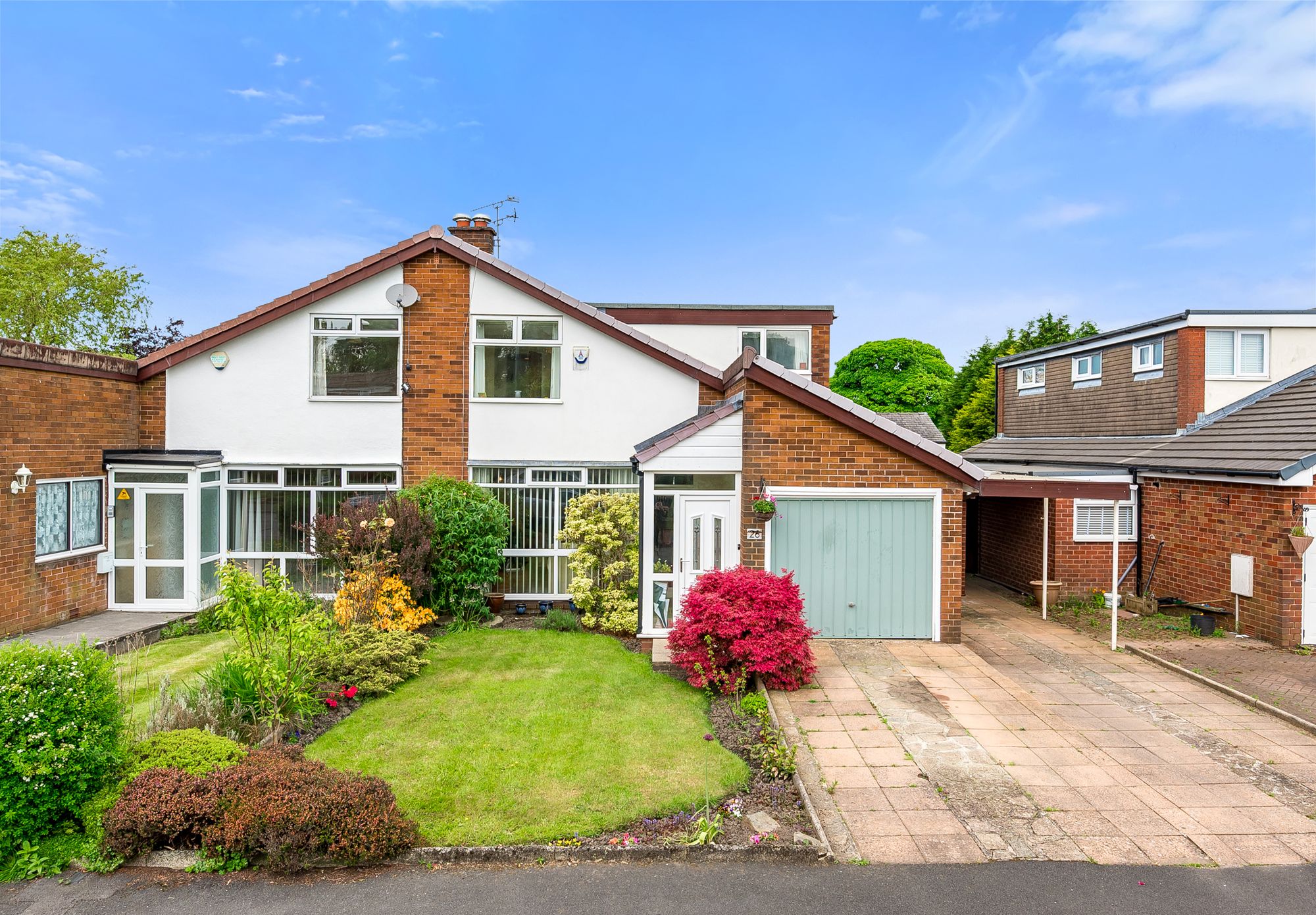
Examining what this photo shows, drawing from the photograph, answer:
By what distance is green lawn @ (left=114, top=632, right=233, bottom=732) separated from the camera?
738 cm

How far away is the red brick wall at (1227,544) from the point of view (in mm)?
10344

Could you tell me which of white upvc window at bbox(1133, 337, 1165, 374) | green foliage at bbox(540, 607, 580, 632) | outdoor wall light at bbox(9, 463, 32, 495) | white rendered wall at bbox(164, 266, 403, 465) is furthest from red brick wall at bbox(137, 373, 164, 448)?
white upvc window at bbox(1133, 337, 1165, 374)

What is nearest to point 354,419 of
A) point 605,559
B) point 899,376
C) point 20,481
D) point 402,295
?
point 402,295

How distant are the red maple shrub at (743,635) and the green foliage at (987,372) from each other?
1123 inches

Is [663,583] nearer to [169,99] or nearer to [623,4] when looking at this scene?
[623,4]

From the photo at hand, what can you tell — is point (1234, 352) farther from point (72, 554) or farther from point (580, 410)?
point (72, 554)

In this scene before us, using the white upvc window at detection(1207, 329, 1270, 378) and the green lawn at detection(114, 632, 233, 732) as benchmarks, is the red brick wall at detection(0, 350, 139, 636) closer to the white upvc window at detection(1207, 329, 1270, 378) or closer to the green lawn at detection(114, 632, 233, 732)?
the green lawn at detection(114, 632, 233, 732)

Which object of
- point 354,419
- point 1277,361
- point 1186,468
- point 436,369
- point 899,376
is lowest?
point 1186,468

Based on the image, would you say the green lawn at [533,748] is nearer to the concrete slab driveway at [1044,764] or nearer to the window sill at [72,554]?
the concrete slab driveway at [1044,764]

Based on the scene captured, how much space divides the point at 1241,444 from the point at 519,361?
1278 cm

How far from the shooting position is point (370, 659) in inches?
323

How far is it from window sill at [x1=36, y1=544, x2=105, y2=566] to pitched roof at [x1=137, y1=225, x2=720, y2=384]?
2943 millimetres

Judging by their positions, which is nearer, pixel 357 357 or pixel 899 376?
pixel 357 357

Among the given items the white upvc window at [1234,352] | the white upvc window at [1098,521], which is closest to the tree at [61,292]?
the white upvc window at [1098,521]
